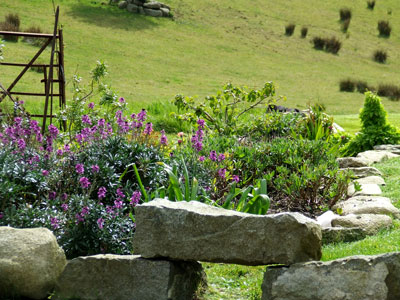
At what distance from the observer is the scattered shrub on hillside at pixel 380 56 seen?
31533 millimetres

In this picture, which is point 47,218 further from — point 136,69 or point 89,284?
point 136,69

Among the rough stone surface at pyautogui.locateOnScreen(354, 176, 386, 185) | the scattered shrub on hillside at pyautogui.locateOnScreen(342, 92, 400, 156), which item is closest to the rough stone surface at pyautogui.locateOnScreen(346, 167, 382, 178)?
the rough stone surface at pyautogui.locateOnScreen(354, 176, 386, 185)

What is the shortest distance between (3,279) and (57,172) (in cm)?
160

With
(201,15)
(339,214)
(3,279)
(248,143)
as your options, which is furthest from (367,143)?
(201,15)

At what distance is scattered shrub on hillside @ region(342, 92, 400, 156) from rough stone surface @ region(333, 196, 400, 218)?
4.09m

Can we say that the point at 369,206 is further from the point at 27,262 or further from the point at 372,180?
the point at 27,262

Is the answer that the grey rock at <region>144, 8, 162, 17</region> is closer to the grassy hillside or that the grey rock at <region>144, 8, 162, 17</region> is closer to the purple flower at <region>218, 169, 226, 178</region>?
the grassy hillside

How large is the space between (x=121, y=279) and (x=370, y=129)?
7.74 meters

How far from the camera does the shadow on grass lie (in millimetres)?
28448

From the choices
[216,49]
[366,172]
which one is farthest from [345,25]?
[366,172]

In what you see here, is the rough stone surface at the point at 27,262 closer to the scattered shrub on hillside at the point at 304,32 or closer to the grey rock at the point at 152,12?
the grey rock at the point at 152,12

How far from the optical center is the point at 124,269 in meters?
4.87

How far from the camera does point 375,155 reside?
10.5 m

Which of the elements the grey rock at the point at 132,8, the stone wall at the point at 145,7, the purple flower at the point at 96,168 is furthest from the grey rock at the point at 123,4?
the purple flower at the point at 96,168
